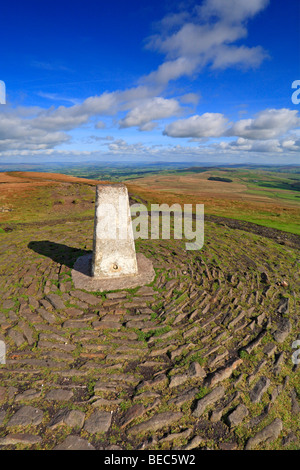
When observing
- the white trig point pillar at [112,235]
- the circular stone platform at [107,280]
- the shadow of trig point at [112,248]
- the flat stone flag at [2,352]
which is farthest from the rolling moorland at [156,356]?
the white trig point pillar at [112,235]

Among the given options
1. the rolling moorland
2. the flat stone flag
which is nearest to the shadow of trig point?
the rolling moorland

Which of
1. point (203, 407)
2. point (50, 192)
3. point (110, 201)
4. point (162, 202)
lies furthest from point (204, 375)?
point (50, 192)

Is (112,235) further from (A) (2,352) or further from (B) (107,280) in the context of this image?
(A) (2,352)

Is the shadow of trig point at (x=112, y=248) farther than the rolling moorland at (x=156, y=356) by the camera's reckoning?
Yes

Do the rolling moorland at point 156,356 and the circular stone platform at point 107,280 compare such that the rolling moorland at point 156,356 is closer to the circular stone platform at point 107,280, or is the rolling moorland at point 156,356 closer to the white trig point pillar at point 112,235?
the circular stone platform at point 107,280

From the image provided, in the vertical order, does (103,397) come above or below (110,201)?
below

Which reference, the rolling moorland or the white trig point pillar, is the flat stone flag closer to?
the rolling moorland
